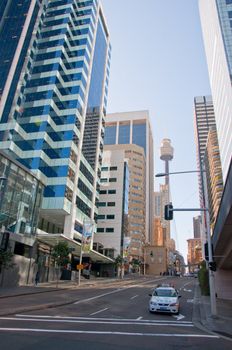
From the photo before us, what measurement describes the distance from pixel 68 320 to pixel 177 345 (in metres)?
6.07

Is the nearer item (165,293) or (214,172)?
(165,293)

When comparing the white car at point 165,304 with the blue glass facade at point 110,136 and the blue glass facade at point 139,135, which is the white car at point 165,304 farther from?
the blue glass facade at point 110,136

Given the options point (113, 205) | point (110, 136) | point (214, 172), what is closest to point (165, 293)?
point (113, 205)

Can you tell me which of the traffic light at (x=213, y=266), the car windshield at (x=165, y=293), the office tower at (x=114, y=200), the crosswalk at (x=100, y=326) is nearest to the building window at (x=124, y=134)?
the office tower at (x=114, y=200)

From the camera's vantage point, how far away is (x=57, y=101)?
68.8m

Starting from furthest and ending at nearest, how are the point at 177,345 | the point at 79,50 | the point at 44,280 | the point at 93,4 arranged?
the point at 93,4
the point at 79,50
the point at 44,280
the point at 177,345

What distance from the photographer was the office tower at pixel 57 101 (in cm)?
6103

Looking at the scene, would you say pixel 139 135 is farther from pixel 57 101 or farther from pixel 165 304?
pixel 165 304

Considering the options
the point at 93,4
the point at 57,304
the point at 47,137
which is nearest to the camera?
the point at 57,304

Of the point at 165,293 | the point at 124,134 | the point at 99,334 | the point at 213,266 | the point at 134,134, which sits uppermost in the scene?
the point at 134,134

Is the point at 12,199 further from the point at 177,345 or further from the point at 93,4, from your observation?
the point at 93,4

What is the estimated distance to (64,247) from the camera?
41.1 meters

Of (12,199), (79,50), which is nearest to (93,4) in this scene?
(79,50)

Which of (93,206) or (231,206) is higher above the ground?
(93,206)
